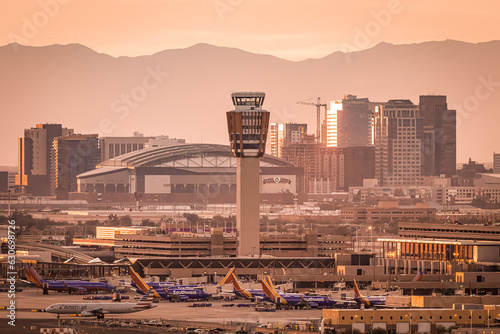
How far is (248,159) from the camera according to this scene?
141m

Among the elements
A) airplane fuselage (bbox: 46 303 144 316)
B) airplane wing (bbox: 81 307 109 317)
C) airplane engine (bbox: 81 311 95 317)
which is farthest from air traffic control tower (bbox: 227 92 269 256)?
airplane engine (bbox: 81 311 95 317)

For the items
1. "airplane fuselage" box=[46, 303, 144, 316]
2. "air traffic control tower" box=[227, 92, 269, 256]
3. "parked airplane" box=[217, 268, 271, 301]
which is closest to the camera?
"airplane fuselage" box=[46, 303, 144, 316]

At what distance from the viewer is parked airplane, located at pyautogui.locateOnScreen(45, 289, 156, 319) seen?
307 feet

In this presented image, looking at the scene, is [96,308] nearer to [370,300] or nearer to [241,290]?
[370,300]

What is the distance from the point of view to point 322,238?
528ft

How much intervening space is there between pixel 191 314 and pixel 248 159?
150ft

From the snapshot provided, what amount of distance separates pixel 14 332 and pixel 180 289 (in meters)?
31.5

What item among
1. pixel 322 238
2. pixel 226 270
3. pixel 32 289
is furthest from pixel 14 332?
pixel 322 238

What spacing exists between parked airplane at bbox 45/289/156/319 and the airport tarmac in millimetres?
368

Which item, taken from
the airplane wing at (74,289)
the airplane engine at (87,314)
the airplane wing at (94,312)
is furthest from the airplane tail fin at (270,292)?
the airplane wing at (74,289)

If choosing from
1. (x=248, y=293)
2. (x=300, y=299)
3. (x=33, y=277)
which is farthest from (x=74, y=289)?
(x=300, y=299)

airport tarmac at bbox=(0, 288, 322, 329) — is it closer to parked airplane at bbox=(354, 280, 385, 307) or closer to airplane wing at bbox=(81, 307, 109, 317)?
airplane wing at bbox=(81, 307, 109, 317)

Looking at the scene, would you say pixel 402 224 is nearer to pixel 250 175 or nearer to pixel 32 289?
pixel 250 175

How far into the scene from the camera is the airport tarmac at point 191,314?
9044 centimetres
